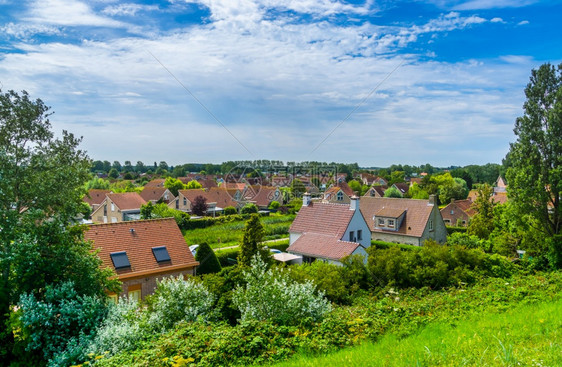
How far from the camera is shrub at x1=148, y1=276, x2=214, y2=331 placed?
9102 mm

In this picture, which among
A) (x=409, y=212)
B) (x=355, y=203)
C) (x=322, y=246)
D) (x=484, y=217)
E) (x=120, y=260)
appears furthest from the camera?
(x=409, y=212)

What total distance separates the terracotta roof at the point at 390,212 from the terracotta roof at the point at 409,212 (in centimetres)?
30

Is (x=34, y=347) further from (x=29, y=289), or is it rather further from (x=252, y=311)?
(x=252, y=311)

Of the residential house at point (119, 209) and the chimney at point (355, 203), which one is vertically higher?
the chimney at point (355, 203)

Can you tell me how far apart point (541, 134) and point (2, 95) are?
22.9 meters

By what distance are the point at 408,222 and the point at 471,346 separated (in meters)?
27.1

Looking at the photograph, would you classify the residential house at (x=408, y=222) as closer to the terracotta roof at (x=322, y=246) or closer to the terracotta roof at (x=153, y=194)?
the terracotta roof at (x=322, y=246)

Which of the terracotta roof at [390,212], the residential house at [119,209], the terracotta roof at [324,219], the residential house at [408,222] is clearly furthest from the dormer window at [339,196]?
the residential house at [119,209]

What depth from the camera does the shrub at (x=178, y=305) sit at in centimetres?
910

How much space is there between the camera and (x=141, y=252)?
A: 18109 millimetres

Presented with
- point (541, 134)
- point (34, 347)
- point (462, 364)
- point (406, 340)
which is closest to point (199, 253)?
point (34, 347)

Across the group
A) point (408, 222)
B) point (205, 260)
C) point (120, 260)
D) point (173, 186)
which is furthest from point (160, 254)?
point (173, 186)

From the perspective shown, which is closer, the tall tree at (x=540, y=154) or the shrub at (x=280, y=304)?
the shrub at (x=280, y=304)

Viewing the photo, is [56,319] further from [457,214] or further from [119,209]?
[457,214]
